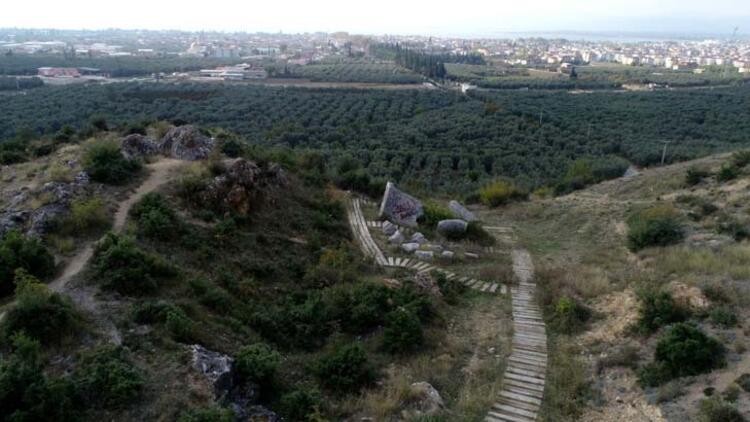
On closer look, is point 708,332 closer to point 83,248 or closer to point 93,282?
point 93,282

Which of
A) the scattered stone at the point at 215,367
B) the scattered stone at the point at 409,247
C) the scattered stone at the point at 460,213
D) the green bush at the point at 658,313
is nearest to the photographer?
the scattered stone at the point at 215,367

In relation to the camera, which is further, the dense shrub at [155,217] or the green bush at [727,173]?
the green bush at [727,173]

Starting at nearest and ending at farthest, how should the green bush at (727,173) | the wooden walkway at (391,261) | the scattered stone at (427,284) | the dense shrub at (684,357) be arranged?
the dense shrub at (684,357), the scattered stone at (427,284), the wooden walkway at (391,261), the green bush at (727,173)

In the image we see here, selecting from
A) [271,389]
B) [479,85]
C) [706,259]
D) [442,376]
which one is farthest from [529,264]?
[479,85]

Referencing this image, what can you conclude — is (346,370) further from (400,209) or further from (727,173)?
(727,173)

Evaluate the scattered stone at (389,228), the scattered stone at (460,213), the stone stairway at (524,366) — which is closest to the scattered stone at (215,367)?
the stone stairway at (524,366)

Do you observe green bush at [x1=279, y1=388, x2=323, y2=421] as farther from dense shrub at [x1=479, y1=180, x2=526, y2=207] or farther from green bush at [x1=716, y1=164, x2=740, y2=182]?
green bush at [x1=716, y1=164, x2=740, y2=182]

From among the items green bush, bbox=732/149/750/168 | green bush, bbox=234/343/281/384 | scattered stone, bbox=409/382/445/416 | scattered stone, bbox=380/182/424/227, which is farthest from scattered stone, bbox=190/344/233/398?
green bush, bbox=732/149/750/168

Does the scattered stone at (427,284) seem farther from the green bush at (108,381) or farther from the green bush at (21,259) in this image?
the green bush at (21,259)
